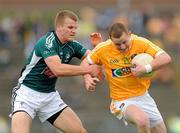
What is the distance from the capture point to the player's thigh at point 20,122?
1248 cm

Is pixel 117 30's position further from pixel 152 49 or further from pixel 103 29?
pixel 103 29

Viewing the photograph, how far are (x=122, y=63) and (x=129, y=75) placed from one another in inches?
9.0

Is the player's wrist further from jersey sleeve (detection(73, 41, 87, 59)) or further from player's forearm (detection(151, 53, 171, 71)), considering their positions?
jersey sleeve (detection(73, 41, 87, 59))

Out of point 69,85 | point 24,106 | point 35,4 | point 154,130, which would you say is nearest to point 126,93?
point 154,130

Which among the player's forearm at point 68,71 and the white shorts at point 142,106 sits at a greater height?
the player's forearm at point 68,71

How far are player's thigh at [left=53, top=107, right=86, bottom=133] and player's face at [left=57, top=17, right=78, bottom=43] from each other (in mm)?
1284

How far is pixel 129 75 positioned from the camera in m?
12.9

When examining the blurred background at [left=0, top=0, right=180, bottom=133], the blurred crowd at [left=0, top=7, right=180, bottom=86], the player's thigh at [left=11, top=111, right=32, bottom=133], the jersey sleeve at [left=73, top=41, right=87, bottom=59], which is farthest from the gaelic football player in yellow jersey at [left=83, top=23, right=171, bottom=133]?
the blurred crowd at [left=0, top=7, right=180, bottom=86]

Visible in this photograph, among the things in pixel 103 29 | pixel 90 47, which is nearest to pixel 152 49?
pixel 90 47

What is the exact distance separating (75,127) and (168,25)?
12.7 m

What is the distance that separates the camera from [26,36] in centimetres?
2475

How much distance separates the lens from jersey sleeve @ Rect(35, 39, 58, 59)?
1259 cm

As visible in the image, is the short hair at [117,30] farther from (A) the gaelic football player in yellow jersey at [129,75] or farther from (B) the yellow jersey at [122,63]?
(B) the yellow jersey at [122,63]

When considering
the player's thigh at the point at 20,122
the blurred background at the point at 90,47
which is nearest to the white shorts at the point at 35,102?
the player's thigh at the point at 20,122
